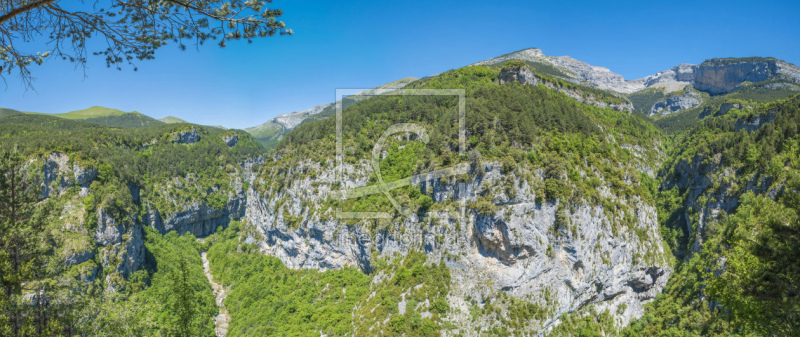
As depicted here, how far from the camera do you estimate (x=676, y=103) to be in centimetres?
17662

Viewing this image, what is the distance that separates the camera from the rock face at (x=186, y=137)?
129m

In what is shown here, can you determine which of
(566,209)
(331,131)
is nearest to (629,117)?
(566,209)

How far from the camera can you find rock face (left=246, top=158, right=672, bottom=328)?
42.9 metres

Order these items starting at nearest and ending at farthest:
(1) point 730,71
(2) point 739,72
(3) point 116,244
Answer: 1. (3) point 116,244
2. (2) point 739,72
3. (1) point 730,71

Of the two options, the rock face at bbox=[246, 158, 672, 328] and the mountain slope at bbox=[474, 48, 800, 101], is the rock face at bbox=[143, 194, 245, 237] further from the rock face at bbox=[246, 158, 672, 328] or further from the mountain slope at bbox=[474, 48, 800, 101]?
the mountain slope at bbox=[474, 48, 800, 101]

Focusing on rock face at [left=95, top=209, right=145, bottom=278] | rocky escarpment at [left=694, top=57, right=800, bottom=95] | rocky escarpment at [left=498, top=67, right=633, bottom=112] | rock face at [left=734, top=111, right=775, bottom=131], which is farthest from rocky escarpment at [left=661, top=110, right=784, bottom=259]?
rocky escarpment at [left=694, top=57, right=800, bottom=95]

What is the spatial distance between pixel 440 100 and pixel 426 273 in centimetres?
4496

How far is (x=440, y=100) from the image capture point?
254 ft

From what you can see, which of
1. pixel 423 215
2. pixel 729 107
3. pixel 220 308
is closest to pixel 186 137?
pixel 220 308

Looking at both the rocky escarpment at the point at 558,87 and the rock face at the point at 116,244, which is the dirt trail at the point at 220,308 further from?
the rocky escarpment at the point at 558,87

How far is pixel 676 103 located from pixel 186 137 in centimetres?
24676

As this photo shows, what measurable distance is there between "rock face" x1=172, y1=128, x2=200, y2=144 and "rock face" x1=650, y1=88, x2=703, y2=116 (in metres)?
234

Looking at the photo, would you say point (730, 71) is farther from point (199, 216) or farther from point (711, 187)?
point (199, 216)

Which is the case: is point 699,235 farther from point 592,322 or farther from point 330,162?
point 330,162
